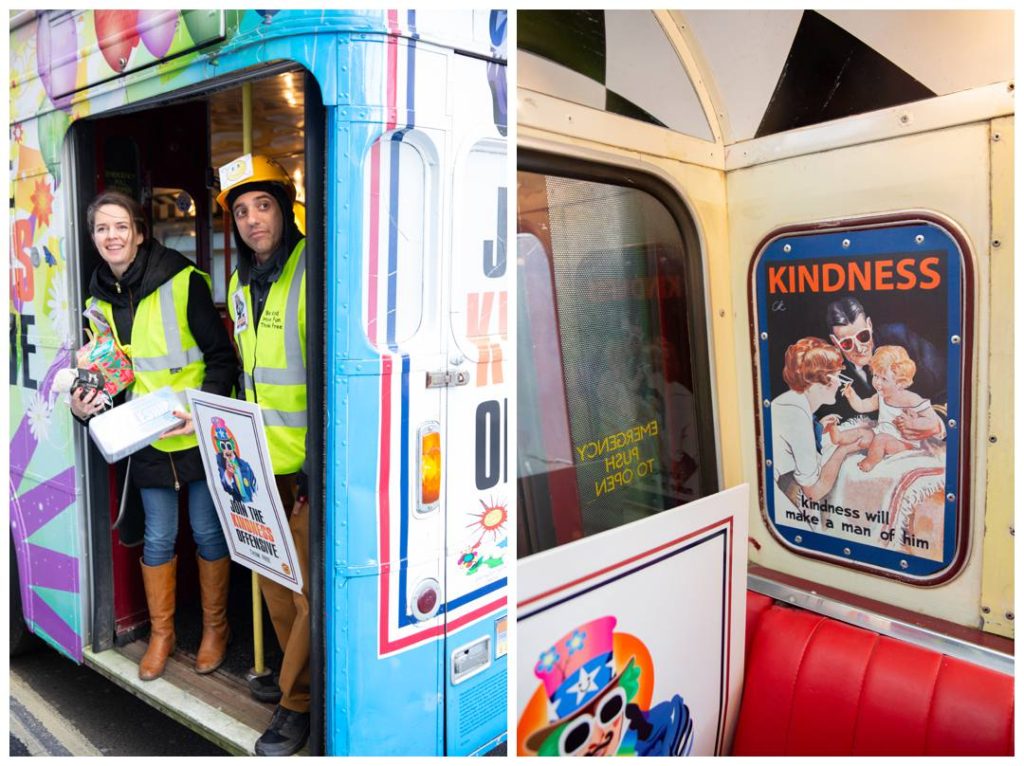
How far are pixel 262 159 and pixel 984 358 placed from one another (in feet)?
7.03

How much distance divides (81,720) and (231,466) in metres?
1.44

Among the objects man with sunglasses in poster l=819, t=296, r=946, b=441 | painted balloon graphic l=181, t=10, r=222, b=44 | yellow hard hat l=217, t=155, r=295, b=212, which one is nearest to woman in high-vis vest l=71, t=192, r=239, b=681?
yellow hard hat l=217, t=155, r=295, b=212

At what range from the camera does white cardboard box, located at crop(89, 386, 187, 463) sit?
2506 mm

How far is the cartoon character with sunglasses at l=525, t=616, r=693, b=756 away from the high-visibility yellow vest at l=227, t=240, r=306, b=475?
1100 mm

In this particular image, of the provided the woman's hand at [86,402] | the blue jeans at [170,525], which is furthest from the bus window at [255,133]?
the blue jeans at [170,525]

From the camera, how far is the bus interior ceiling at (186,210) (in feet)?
9.57

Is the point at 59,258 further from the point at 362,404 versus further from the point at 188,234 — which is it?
the point at 362,404

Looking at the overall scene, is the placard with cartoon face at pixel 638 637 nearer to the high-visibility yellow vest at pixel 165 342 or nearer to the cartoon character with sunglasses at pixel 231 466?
the cartoon character with sunglasses at pixel 231 466

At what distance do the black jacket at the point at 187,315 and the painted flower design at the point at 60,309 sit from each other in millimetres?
125

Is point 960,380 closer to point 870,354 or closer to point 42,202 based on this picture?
point 870,354

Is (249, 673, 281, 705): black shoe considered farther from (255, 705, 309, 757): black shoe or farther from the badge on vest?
the badge on vest

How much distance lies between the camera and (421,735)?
90.1 inches

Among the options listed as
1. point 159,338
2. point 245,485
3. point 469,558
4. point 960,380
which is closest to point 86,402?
point 159,338

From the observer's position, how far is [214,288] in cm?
381
